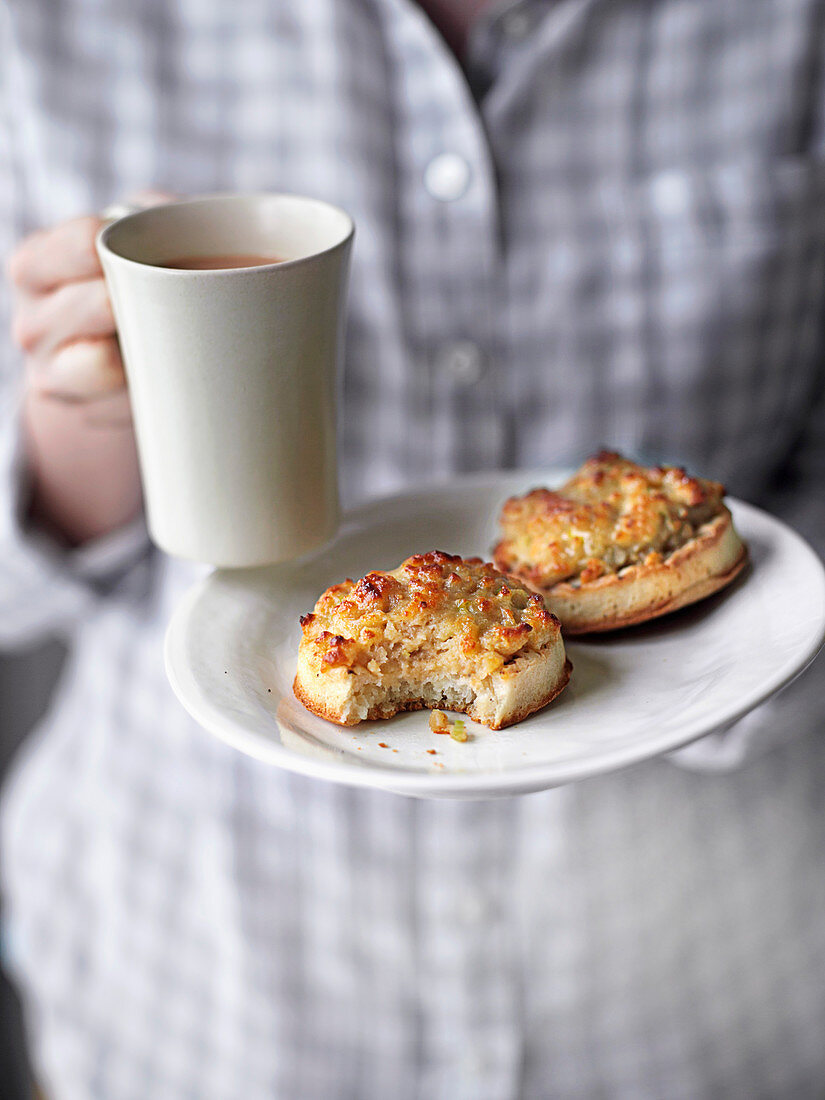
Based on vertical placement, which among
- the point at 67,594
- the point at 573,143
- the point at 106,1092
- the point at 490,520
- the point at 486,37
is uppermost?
the point at 486,37

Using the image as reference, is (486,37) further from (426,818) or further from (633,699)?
(426,818)

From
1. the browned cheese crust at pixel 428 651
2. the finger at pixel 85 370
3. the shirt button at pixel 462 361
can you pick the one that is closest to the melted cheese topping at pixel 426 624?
the browned cheese crust at pixel 428 651

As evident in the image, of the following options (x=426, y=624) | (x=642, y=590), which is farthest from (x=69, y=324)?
(x=642, y=590)

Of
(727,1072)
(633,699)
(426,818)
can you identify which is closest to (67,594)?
(426,818)

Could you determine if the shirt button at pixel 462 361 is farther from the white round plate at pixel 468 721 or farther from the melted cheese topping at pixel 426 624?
the melted cheese topping at pixel 426 624

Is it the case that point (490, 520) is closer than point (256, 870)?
Yes

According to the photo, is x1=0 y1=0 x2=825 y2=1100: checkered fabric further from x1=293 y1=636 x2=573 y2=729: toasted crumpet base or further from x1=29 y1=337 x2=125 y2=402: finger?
x1=293 y1=636 x2=573 y2=729: toasted crumpet base
